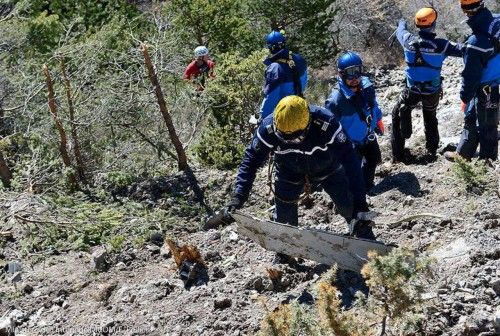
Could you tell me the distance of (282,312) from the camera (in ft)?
12.2

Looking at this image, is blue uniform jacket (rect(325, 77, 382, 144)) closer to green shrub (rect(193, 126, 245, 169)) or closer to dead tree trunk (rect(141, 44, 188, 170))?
green shrub (rect(193, 126, 245, 169))

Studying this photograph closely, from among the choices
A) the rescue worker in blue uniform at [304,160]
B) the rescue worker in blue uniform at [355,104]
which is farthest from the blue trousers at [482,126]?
the rescue worker in blue uniform at [304,160]

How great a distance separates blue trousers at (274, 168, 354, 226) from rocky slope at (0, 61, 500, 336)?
1.57 ft

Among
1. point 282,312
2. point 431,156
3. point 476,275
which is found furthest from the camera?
point 431,156

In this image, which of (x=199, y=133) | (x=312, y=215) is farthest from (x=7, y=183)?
→ (x=312, y=215)

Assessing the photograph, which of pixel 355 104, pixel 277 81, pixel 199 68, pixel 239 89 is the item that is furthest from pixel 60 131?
pixel 355 104

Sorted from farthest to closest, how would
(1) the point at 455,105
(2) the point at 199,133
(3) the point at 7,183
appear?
1. (2) the point at 199,133
2. (1) the point at 455,105
3. (3) the point at 7,183

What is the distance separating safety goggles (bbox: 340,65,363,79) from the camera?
6.35m

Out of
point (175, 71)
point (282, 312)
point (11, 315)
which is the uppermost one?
point (175, 71)

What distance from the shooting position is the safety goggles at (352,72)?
6.35 m

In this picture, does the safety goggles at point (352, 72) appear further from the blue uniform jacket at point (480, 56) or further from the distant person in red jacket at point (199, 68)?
the distant person in red jacket at point (199, 68)

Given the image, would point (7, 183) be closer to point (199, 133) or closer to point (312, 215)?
point (199, 133)

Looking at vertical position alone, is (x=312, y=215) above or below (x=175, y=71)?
below

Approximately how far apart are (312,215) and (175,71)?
4.35 metres
